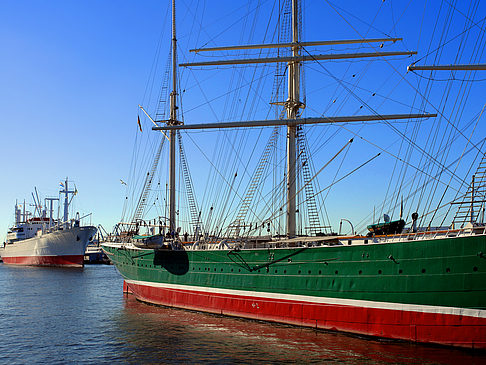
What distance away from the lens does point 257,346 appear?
16.6 meters

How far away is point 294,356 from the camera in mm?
15219

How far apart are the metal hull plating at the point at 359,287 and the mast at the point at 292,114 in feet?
11.9

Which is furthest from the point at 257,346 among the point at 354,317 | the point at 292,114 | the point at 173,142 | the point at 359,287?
the point at 173,142

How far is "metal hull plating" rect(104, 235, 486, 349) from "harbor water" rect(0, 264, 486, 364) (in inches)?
20.1

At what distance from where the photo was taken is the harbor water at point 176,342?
1502 cm

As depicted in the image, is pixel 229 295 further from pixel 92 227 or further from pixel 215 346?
pixel 92 227

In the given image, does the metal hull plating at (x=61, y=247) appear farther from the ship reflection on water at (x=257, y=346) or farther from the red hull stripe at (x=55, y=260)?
the ship reflection on water at (x=257, y=346)

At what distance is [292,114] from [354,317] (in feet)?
38.1

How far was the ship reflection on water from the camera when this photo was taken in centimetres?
1477

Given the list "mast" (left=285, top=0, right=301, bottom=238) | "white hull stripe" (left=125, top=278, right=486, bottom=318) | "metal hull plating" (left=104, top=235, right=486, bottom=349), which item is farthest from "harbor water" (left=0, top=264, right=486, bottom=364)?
"mast" (left=285, top=0, right=301, bottom=238)

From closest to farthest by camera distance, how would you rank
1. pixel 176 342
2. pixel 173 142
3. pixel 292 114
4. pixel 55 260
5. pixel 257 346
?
1. pixel 257 346
2. pixel 176 342
3. pixel 292 114
4. pixel 173 142
5. pixel 55 260

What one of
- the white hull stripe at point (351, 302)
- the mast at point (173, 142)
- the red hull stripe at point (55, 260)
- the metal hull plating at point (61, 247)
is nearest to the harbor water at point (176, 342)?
the white hull stripe at point (351, 302)

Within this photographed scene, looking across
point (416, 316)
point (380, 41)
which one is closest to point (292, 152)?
point (380, 41)

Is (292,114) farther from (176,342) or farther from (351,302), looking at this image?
(176,342)
